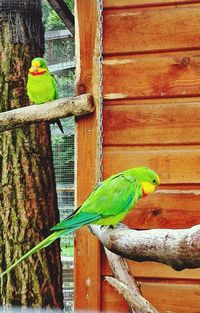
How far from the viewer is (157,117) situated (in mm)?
2121

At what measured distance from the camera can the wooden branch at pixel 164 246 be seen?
868 mm

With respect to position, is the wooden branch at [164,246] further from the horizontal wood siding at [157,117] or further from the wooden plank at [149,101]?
the wooden plank at [149,101]

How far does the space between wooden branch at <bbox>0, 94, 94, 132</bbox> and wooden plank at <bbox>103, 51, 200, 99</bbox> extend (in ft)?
0.39

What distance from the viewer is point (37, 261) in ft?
10.0

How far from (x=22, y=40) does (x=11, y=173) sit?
2.43 ft

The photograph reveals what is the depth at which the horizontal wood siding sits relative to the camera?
2072 millimetres

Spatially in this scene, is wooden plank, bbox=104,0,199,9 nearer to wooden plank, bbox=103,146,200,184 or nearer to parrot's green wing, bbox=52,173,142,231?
wooden plank, bbox=103,146,200,184

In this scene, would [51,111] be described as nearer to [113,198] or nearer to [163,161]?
[163,161]

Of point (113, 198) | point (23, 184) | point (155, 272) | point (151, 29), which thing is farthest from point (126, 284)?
point (23, 184)

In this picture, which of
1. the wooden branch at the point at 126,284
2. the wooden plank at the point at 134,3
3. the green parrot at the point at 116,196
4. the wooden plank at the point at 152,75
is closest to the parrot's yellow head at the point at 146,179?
the green parrot at the point at 116,196

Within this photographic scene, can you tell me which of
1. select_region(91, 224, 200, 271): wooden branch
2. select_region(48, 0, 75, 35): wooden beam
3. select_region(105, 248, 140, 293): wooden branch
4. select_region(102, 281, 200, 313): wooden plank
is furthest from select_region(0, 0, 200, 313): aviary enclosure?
select_region(91, 224, 200, 271): wooden branch

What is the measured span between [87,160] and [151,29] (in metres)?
0.55

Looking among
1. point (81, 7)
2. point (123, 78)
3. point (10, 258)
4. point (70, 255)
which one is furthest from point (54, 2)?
point (70, 255)

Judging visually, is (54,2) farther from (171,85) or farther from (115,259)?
(115,259)
